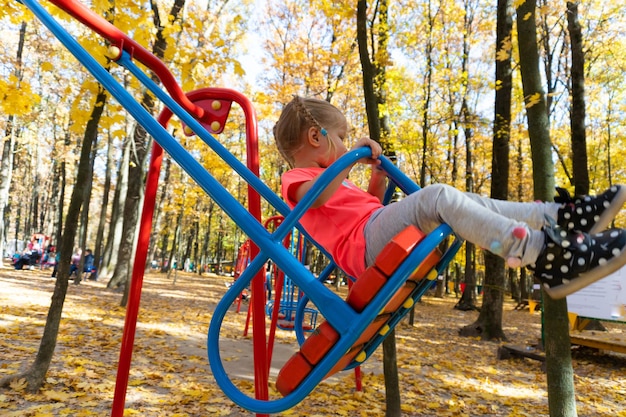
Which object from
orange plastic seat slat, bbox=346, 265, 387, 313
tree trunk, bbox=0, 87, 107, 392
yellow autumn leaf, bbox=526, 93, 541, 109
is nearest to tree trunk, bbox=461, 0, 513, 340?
yellow autumn leaf, bbox=526, 93, 541, 109

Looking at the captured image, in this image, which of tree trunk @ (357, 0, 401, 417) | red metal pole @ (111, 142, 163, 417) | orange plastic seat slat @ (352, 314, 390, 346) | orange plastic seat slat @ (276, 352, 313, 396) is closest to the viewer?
orange plastic seat slat @ (276, 352, 313, 396)

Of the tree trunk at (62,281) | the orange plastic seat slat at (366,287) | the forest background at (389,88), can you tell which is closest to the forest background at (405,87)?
the forest background at (389,88)

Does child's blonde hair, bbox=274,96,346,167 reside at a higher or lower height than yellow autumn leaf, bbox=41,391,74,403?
higher

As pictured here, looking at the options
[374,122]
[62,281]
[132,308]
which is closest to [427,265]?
[132,308]

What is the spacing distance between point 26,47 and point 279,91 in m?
8.44

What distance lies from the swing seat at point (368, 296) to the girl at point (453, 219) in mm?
160

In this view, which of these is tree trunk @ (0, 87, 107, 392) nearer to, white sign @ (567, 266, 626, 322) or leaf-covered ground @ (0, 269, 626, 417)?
leaf-covered ground @ (0, 269, 626, 417)

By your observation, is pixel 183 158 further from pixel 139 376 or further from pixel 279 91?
pixel 279 91

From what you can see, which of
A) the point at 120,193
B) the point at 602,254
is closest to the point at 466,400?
the point at 602,254

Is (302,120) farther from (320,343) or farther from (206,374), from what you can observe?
(206,374)

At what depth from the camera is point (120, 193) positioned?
528 inches

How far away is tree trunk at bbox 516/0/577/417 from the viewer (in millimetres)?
2625

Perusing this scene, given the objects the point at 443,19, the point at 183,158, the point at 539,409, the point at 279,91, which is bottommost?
the point at 539,409

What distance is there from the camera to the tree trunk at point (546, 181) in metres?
2.62
